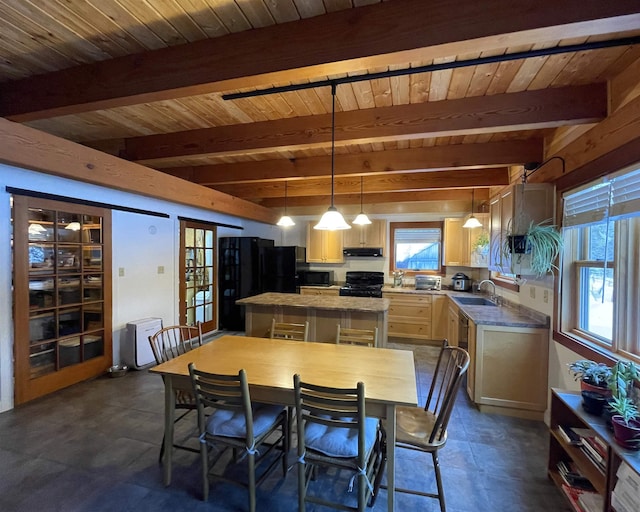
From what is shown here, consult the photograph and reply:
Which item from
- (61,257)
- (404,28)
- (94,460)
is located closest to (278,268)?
(61,257)

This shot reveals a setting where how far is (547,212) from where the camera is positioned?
2684 millimetres

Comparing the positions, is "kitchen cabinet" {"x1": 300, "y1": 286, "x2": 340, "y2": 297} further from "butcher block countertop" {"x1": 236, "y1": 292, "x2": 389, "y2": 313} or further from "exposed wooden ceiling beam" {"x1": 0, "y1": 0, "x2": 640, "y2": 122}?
"exposed wooden ceiling beam" {"x1": 0, "y1": 0, "x2": 640, "y2": 122}

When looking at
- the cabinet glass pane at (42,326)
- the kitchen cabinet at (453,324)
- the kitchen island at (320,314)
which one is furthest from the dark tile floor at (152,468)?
the kitchen cabinet at (453,324)

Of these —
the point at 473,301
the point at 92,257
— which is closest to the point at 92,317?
the point at 92,257

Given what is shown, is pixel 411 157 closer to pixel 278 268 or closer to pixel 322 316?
pixel 322 316

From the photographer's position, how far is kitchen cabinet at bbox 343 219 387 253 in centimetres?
569

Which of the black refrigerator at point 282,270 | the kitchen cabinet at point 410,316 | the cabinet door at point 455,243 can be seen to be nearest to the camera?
the kitchen cabinet at point 410,316

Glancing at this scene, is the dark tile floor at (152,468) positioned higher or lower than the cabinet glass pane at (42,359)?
lower

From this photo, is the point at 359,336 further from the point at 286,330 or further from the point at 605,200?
the point at 605,200

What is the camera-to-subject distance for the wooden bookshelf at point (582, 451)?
138cm

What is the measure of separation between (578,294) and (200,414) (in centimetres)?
290

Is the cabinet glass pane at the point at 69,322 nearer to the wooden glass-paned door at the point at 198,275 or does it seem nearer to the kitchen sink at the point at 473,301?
the wooden glass-paned door at the point at 198,275

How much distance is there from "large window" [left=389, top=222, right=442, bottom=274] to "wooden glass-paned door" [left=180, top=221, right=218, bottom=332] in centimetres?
342

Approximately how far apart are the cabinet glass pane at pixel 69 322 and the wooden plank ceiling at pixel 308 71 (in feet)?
6.01
